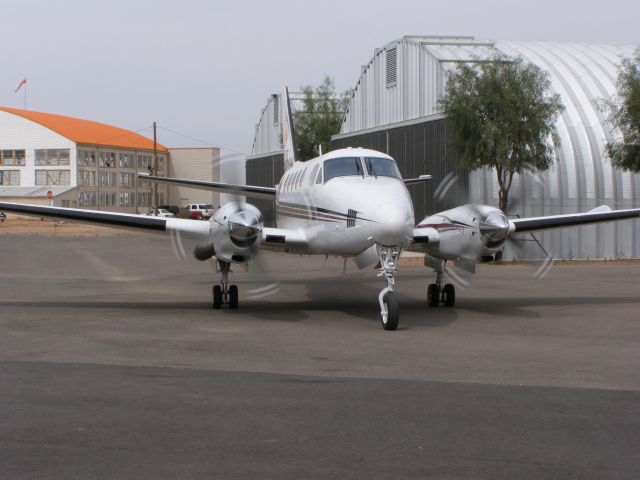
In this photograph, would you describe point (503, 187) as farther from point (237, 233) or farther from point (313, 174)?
point (237, 233)

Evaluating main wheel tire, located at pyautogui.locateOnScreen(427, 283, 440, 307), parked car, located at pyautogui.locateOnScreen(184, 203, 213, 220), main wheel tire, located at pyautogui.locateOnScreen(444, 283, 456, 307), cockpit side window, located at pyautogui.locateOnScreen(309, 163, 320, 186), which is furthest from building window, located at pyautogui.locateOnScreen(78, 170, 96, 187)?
main wheel tire, located at pyautogui.locateOnScreen(444, 283, 456, 307)

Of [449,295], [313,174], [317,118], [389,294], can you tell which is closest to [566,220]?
[449,295]

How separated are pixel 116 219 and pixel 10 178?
90642 mm

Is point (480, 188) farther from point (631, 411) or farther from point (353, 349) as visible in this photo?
point (631, 411)

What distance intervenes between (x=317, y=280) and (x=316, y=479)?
2091 cm

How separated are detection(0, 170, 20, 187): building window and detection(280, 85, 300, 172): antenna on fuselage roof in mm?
80561

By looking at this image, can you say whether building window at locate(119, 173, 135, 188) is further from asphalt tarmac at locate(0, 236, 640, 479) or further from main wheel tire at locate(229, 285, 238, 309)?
main wheel tire at locate(229, 285, 238, 309)

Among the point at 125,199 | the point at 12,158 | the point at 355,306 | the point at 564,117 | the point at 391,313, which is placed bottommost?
the point at 355,306

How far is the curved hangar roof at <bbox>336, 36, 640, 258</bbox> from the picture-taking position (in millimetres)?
38812

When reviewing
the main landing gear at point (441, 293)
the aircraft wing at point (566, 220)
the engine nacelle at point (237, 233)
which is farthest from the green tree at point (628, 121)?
the engine nacelle at point (237, 233)

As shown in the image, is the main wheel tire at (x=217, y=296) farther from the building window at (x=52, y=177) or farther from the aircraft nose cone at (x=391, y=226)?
the building window at (x=52, y=177)

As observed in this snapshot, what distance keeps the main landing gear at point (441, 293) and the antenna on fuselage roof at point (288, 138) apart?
8.24 m

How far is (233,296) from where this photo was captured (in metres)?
18.9

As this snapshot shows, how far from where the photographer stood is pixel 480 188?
128 feet
